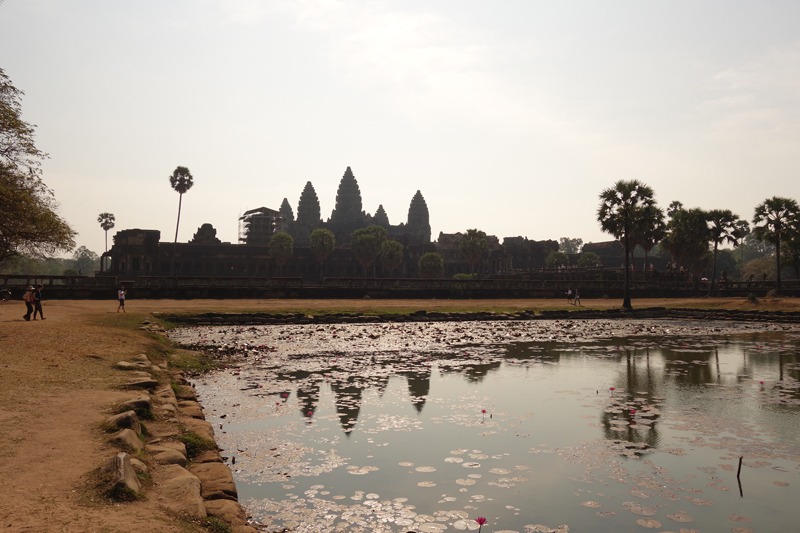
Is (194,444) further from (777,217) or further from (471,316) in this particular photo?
(777,217)

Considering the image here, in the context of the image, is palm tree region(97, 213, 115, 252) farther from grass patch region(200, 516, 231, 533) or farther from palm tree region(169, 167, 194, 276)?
grass patch region(200, 516, 231, 533)

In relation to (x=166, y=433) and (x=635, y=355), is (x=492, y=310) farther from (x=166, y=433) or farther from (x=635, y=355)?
(x=166, y=433)

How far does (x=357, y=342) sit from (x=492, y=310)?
1605 cm

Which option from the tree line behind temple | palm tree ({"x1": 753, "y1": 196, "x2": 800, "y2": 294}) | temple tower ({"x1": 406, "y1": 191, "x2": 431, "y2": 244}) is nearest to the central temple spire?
temple tower ({"x1": 406, "y1": 191, "x2": 431, "y2": 244})

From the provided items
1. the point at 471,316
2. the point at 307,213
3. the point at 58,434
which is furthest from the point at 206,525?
the point at 307,213

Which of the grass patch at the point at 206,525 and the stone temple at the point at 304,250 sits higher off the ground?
the stone temple at the point at 304,250

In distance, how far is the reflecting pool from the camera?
561 cm

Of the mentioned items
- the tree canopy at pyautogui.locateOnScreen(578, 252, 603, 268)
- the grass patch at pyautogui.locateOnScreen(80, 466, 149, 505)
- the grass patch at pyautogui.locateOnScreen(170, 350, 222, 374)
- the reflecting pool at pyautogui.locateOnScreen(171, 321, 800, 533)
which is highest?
the tree canopy at pyautogui.locateOnScreen(578, 252, 603, 268)

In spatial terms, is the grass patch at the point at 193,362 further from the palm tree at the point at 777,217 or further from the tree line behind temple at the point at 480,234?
the palm tree at the point at 777,217

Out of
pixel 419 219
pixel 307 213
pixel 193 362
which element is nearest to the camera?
pixel 193 362

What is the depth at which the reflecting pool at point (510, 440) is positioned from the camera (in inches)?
221

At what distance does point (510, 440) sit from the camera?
26.6 ft

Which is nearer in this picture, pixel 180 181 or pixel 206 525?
pixel 206 525

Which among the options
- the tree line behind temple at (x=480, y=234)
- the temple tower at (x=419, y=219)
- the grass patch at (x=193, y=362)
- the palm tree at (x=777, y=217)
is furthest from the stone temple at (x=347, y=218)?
the grass patch at (x=193, y=362)
